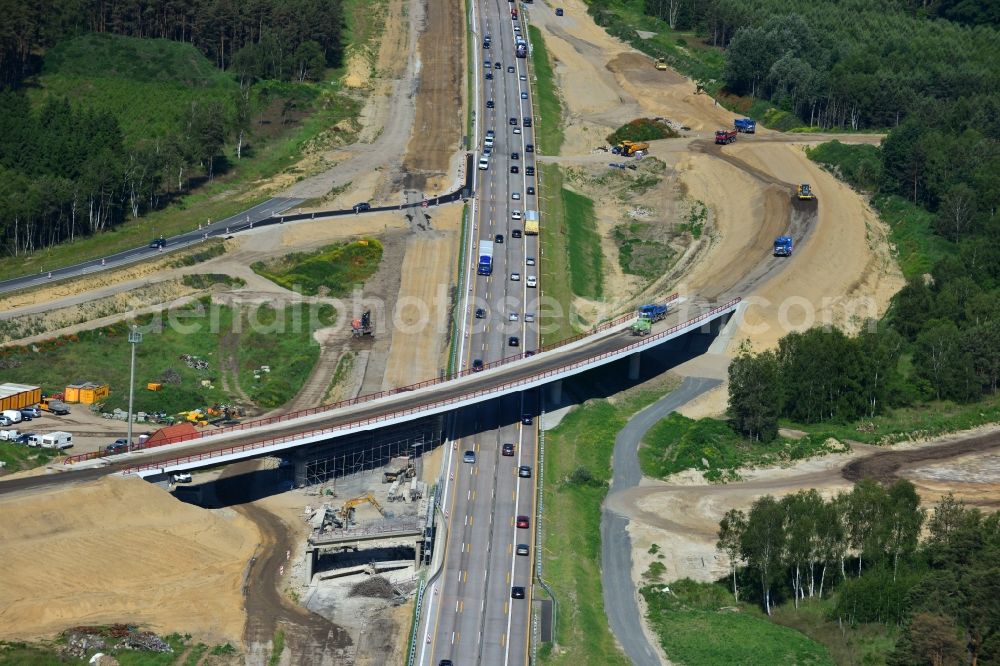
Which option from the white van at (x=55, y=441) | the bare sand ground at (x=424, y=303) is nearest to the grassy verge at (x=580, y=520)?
the bare sand ground at (x=424, y=303)

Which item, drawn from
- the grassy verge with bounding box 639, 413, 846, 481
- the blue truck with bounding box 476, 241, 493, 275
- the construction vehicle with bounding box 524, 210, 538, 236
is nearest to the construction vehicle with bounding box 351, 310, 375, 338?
the blue truck with bounding box 476, 241, 493, 275

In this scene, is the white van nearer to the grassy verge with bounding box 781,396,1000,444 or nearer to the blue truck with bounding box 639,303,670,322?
the blue truck with bounding box 639,303,670,322

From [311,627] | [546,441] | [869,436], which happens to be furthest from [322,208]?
[311,627]

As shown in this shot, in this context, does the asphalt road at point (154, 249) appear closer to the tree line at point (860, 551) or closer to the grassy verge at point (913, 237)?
the grassy verge at point (913, 237)

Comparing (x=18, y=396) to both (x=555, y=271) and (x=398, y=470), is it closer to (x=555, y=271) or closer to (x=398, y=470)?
(x=398, y=470)

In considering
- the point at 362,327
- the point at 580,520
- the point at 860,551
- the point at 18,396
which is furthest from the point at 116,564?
the point at 860,551

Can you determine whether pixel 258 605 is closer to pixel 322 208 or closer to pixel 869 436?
pixel 869 436
